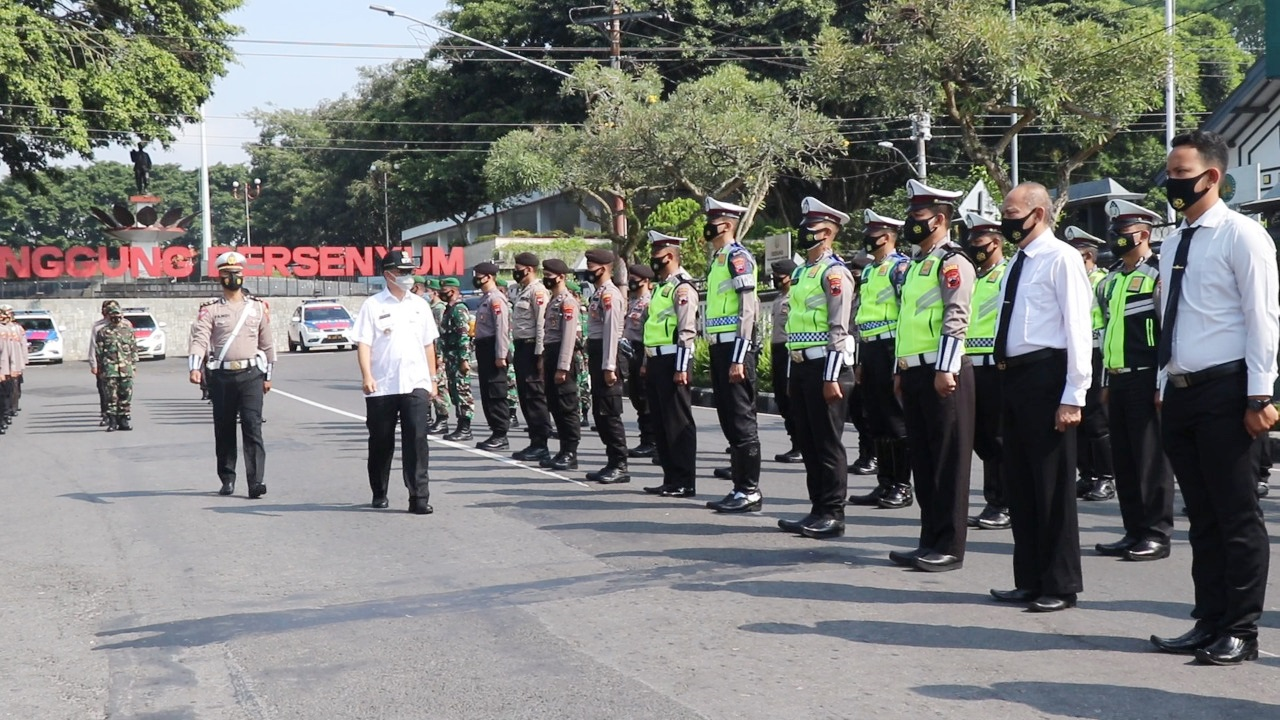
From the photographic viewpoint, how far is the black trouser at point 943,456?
7664mm

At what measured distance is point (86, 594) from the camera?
25.6ft

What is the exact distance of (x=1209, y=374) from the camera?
5707 millimetres

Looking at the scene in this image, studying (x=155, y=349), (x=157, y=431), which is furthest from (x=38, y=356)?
(x=157, y=431)

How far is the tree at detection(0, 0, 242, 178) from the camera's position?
36438 millimetres

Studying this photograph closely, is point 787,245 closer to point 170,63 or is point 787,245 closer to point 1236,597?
point 1236,597

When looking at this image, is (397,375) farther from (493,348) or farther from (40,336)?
(40,336)

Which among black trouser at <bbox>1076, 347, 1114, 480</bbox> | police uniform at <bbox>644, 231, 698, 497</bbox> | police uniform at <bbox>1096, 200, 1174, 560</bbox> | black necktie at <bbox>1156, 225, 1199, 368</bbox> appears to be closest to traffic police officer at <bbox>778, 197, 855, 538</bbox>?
police uniform at <bbox>644, 231, 698, 497</bbox>

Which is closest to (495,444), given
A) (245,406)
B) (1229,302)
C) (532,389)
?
(532,389)

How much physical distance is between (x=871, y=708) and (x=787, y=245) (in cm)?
1654

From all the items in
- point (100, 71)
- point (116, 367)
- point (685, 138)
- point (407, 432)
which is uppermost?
point (100, 71)

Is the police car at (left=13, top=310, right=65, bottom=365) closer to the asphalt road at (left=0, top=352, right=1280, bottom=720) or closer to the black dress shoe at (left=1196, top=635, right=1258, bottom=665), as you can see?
the asphalt road at (left=0, top=352, right=1280, bottom=720)

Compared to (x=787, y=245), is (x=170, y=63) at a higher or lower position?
higher

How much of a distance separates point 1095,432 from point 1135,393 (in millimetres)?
1750

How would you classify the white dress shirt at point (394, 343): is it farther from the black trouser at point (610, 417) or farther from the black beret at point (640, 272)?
the black beret at point (640, 272)
